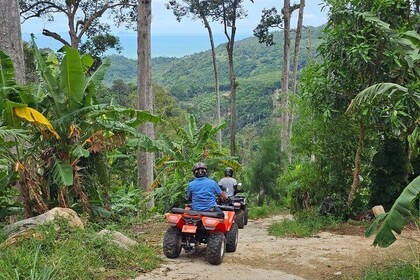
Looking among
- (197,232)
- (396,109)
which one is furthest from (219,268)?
(396,109)

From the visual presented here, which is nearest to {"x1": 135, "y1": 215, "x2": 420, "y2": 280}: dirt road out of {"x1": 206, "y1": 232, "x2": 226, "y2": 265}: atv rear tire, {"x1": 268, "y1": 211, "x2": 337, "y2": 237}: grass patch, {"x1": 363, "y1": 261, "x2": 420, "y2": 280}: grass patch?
{"x1": 206, "y1": 232, "x2": 226, "y2": 265}: atv rear tire

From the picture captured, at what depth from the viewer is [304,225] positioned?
1174 cm

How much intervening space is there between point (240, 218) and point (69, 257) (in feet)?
23.7

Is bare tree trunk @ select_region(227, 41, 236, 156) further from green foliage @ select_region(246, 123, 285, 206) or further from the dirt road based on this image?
the dirt road

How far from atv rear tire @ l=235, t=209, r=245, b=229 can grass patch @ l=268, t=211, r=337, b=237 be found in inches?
39.4

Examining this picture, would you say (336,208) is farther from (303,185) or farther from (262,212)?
(262,212)

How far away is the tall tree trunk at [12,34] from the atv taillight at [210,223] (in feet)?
18.8

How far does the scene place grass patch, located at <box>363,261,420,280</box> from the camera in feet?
20.6

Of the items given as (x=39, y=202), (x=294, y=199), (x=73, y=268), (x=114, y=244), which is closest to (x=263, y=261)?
(x=114, y=244)

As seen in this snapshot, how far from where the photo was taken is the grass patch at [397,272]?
20.6ft

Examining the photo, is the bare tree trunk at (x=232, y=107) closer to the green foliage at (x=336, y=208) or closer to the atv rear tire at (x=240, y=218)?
the atv rear tire at (x=240, y=218)

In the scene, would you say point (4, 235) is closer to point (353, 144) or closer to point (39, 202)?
point (39, 202)

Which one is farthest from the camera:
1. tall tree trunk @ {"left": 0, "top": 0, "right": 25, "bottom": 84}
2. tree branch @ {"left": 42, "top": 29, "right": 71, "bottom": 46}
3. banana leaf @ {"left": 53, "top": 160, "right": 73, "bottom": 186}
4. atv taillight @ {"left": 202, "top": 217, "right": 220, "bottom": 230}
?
tree branch @ {"left": 42, "top": 29, "right": 71, "bottom": 46}

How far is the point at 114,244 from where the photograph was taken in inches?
292
